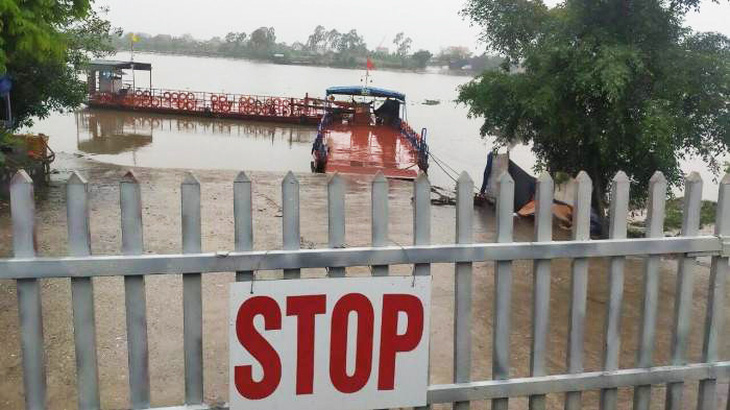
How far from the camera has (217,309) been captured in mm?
5965

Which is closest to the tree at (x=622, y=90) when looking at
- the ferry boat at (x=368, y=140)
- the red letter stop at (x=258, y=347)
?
the ferry boat at (x=368, y=140)

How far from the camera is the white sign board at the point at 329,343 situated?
2.54 m

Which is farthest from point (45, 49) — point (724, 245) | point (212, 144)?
point (212, 144)

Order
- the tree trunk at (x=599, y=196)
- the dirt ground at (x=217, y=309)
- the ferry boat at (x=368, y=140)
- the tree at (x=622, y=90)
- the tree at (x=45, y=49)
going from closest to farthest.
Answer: the dirt ground at (x=217, y=309)
the tree at (x=45, y=49)
the tree at (x=622, y=90)
the tree trunk at (x=599, y=196)
the ferry boat at (x=368, y=140)

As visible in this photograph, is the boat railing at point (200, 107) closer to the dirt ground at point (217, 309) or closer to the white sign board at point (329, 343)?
the dirt ground at point (217, 309)

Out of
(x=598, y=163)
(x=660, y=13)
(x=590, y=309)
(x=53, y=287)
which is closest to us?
(x=53, y=287)

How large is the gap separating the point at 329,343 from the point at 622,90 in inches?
344

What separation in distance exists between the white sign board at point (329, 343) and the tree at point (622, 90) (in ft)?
26.9

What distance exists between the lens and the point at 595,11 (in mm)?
11305

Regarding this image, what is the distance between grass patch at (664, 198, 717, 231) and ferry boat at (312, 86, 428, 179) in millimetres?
5692

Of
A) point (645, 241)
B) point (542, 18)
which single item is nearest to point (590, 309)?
point (645, 241)

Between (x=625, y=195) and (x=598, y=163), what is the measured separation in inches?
372

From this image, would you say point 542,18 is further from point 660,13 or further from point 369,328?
point 369,328

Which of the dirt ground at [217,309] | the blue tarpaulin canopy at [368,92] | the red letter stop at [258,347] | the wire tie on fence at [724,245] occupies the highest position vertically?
the blue tarpaulin canopy at [368,92]
